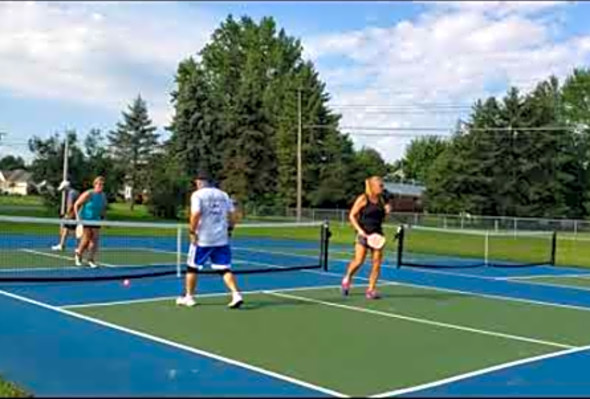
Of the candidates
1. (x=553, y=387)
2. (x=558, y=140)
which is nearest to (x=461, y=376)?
(x=553, y=387)

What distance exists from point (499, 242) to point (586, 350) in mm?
27952

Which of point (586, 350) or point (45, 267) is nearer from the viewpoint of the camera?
point (586, 350)

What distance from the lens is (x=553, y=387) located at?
6812 mm

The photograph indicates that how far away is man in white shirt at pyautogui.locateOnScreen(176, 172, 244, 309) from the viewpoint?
10719 millimetres

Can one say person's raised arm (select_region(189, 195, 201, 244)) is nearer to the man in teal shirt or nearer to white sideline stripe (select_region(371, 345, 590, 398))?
white sideline stripe (select_region(371, 345, 590, 398))

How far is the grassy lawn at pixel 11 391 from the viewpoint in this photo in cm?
570

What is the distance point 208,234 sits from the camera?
10805mm

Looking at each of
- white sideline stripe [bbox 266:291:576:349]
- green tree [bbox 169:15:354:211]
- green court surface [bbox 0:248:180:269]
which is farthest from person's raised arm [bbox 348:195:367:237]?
green tree [bbox 169:15:354:211]

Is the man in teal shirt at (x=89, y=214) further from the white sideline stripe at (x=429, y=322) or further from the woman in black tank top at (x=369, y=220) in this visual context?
the woman in black tank top at (x=369, y=220)

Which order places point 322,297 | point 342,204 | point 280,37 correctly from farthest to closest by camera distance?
1. point 280,37
2. point 342,204
3. point 322,297

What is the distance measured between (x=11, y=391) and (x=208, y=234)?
5.07 metres

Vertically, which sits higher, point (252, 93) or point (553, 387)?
point (252, 93)

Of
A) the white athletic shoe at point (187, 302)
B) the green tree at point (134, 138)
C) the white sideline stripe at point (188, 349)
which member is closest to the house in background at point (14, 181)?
the green tree at point (134, 138)

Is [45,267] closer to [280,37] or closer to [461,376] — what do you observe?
[461,376]
